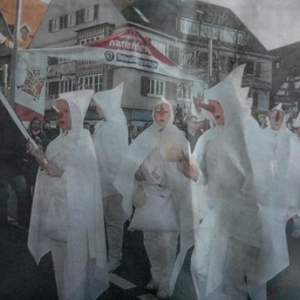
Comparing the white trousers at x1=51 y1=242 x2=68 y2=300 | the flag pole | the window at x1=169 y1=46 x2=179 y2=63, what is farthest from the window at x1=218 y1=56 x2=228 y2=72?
the white trousers at x1=51 y1=242 x2=68 y2=300

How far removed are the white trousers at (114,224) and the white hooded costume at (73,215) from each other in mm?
34

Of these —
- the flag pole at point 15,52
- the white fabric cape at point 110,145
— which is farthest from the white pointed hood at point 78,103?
the flag pole at point 15,52

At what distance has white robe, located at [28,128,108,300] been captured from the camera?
2.12 m

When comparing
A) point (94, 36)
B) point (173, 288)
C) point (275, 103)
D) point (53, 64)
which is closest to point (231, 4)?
point (275, 103)

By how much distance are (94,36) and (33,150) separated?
67 centimetres

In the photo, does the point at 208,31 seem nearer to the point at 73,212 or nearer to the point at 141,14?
the point at 141,14

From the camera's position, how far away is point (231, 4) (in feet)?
6.75

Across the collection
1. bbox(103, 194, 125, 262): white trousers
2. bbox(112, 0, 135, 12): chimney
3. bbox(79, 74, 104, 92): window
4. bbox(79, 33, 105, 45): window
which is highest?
bbox(112, 0, 135, 12): chimney

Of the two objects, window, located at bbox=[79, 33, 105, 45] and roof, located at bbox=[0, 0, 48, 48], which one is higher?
roof, located at bbox=[0, 0, 48, 48]

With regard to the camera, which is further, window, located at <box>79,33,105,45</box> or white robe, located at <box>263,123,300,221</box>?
white robe, located at <box>263,123,300,221</box>

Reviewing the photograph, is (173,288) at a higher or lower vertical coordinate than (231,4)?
lower

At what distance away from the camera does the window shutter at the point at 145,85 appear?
2072 mm

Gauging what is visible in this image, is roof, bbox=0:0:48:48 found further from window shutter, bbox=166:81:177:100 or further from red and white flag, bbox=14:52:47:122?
window shutter, bbox=166:81:177:100

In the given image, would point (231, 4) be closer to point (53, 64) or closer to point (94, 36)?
point (94, 36)
